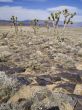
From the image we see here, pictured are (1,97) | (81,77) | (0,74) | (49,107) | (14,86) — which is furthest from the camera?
(81,77)

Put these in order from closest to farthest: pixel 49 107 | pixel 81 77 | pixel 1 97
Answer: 1. pixel 49 107
2. pixel 1 97
3. pixel 81 77

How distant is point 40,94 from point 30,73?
8.51 meters

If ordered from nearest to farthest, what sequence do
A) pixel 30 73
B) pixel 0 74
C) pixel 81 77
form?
pixel 0 74, pixel 81 77, pixel 30 73

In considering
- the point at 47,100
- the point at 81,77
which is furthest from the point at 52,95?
the point at 81,77

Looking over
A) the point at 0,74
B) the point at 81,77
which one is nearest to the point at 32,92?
the point at 0,74

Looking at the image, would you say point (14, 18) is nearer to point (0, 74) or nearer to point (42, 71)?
point (42, 71)

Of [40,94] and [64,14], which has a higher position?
[40,94]

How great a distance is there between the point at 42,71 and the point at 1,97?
29.8 ft

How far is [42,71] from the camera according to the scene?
67.1 ft

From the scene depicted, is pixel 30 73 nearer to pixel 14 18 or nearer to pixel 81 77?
pixel 81 77

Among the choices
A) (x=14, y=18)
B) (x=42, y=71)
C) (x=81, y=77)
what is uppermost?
(x=81, y=77)

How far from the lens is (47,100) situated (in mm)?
10391

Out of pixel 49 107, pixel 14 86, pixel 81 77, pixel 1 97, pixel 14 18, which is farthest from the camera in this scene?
pixel 14 18

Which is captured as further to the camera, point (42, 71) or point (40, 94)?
point (42, 71)
